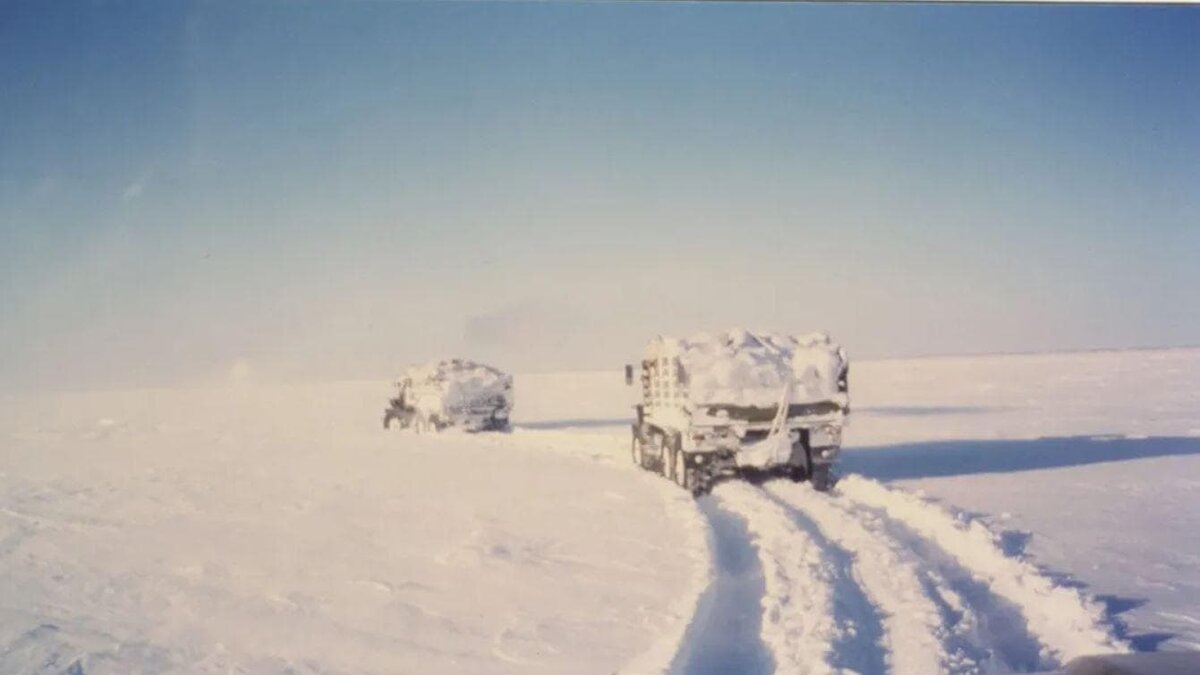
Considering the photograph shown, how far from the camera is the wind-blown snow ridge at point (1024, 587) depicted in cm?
591

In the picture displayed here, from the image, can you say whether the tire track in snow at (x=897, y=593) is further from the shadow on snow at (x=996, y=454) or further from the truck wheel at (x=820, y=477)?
the shadow on snow at (x=996, y=454)

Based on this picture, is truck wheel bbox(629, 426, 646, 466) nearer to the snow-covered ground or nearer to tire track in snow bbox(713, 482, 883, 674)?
the snow-covered ground

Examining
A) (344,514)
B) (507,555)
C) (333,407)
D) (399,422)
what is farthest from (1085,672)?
(333,407)

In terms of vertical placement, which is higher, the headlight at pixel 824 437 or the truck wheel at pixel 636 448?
the headlight at pixel 824 437

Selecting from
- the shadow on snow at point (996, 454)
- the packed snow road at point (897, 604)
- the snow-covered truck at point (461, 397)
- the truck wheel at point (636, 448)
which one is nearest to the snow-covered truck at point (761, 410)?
the shadow on snow at point (996, 454)

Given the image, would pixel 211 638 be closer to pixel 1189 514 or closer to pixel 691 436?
pixel 691 436

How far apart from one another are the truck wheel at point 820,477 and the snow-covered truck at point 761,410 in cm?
1

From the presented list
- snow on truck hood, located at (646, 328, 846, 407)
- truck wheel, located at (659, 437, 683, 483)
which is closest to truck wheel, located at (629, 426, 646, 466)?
truck wheel, located at (659, 437, 683, 483)

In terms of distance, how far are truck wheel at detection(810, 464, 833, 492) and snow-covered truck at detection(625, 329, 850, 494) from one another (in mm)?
15

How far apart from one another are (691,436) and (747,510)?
1.98 metres

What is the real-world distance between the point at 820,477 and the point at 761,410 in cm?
131

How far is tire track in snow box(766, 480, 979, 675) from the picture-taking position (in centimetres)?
567

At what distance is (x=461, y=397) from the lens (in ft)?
83.5

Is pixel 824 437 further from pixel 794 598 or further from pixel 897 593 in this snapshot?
pixel 794 598
